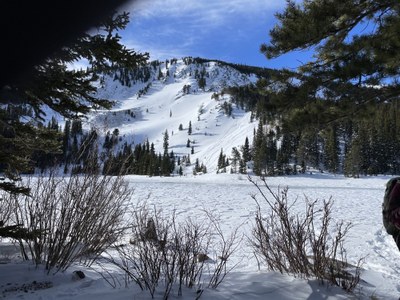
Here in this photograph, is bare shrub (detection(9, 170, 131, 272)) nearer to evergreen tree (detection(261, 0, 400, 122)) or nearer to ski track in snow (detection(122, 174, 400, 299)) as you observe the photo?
ski track in snow (detection(122, 174, 400, 299))

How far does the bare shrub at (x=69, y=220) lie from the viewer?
4.25m

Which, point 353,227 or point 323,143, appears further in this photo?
point 323,143

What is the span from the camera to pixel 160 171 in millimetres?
79812

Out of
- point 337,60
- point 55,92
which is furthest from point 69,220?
point 337,60

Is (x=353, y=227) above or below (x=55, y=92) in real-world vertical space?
below

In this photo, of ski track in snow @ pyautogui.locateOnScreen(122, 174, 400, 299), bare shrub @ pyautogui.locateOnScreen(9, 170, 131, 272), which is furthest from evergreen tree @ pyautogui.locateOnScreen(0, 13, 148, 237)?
ski track in snow @ pyautogui.locateOnScreen(122, 174, 400, 299)

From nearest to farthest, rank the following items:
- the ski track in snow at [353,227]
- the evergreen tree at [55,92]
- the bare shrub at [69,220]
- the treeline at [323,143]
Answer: the evergreen tree at [55,92] < the bare shrub at [69,220] < the treeline at [323,143] < the ski track in snow at [353,227]

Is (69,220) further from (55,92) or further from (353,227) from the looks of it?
(353,227)

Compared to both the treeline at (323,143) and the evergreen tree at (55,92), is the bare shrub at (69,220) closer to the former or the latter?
the evergreen tree at (55,92)

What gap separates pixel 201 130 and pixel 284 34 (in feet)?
590

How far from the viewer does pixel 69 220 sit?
173 inches

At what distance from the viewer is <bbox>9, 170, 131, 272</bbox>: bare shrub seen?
4.25 metres

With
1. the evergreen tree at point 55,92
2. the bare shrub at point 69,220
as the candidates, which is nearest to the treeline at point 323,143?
the evergreen tree at point 55,92

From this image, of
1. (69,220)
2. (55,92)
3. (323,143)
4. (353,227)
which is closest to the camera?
(55,92)
